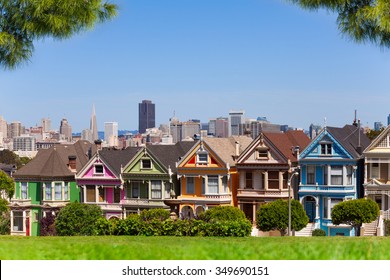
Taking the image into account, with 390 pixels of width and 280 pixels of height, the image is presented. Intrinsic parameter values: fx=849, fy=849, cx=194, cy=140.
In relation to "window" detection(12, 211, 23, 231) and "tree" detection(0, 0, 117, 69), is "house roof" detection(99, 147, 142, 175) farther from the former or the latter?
"tree" detection(0, 0, 117, 69)

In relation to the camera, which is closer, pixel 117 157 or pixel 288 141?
pixel 288 141

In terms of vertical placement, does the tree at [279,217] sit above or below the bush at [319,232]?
above

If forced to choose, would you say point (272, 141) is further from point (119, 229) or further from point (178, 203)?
point (119, 229)

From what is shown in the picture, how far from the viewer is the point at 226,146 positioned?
159ft

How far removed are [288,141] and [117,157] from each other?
34.0 ft

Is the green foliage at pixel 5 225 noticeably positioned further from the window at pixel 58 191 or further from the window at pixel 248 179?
the window at pixel 248 179

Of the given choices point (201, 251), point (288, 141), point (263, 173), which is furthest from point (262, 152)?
point (201, 251)

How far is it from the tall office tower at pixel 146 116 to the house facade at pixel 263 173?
49.2 m

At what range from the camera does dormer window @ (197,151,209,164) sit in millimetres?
46312

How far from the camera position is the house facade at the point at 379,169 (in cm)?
→ 4312

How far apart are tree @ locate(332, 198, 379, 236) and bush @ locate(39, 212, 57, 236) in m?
16.9

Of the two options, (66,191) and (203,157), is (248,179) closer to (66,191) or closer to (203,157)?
(203,157)

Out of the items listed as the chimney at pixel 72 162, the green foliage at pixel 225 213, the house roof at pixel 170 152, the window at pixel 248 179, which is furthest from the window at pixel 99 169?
the green foliage at pixel 225 213

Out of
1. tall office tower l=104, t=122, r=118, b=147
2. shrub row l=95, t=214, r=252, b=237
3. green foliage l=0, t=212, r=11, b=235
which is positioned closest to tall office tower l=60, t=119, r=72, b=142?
tall office tower l=104, t=122, r=118, b=147
